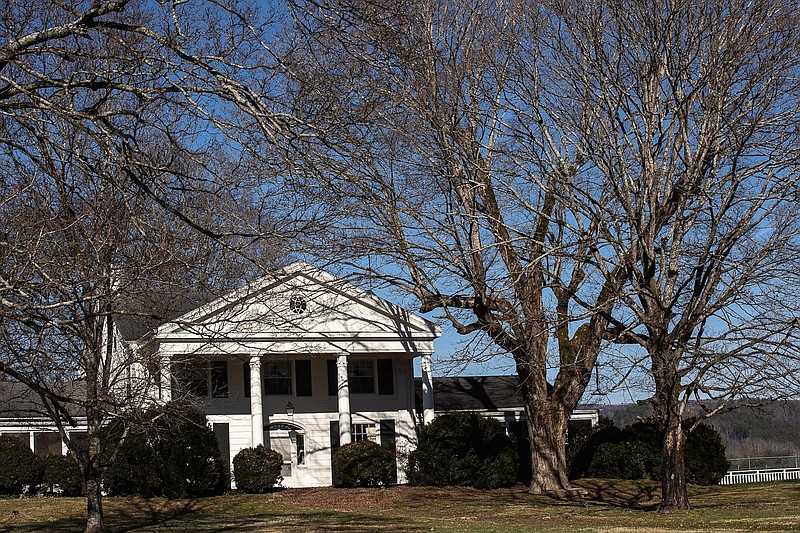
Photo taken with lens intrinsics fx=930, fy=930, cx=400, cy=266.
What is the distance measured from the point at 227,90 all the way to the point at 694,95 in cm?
1191

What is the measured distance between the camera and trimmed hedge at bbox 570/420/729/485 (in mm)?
28078

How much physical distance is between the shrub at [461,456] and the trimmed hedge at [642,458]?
2680mm

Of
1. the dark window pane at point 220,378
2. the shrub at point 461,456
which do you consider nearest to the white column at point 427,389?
the shrub at point 461,456

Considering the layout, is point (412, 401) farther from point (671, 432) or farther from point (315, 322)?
point (671, 432)

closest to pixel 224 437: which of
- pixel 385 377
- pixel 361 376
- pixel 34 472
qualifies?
pixel 361 376

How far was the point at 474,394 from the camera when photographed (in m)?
34.1

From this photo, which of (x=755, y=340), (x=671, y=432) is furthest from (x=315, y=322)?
(x=755, y=340)

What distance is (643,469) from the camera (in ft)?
92.1

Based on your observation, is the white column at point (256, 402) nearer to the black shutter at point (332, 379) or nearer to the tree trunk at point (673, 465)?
the black shutter at point (332, 379)

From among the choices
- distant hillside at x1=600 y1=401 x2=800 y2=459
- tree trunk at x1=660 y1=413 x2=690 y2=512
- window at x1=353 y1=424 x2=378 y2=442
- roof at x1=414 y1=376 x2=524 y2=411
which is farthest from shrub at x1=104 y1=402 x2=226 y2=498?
distant hillside at x1=600 y1=401 x2=800 y2=459

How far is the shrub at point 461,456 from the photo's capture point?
26.5m

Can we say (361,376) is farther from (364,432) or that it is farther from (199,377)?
(199,377)

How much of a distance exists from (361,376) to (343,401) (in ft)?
8.09

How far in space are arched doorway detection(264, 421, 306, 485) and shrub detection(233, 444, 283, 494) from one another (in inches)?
132
